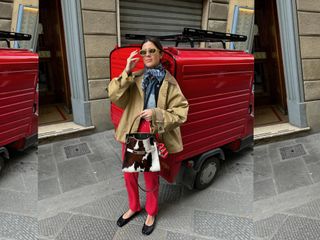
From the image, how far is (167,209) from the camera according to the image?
11.3 feet

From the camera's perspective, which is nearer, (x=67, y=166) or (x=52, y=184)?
(x=52, y=184)

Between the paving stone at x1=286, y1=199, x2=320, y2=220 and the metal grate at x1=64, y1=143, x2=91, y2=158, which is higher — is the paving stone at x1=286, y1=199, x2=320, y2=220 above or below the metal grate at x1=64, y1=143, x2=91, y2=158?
below

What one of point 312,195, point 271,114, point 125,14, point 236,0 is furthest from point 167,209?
point 236,0

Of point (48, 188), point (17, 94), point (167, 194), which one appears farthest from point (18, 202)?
point (167, 194)

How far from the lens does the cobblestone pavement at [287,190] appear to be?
3.19 metres

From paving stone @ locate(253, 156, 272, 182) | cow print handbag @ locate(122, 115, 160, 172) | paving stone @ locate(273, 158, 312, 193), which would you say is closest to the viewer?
cow print handbag @ locate(122, 115, 160, 172)

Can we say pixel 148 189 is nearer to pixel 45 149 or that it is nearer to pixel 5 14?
pixel 45 149

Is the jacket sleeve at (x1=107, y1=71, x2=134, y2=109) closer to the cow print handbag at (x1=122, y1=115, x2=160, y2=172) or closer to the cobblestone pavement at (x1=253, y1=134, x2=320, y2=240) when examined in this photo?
the cow print handbag at (x1=122, y1=115, x2=160, y2=172)

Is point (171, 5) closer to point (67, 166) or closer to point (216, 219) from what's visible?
point (67, 166)

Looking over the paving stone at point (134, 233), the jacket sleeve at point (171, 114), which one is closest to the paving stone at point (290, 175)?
→ the paving stone at point (134, 233)

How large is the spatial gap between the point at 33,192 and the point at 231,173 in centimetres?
284

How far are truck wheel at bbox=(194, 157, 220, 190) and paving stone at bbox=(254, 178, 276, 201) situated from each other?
2.11 feet

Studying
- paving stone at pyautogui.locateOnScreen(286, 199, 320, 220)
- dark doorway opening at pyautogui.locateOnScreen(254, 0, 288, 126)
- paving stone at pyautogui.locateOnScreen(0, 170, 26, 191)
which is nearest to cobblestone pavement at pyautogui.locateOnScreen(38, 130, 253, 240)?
paving stone at pyautogui.locateOnScreen(0, 170, 26, 191)

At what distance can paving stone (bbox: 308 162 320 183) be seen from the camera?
4.20 metres
